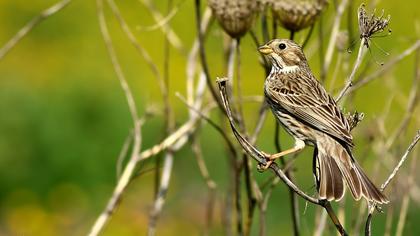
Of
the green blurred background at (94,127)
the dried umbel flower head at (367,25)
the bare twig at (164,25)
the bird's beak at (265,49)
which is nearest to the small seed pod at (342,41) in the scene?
the bird's beak at (265,49)

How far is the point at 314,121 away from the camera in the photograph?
4898mm

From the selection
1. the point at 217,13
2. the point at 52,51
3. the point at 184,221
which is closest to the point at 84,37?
the point at 52,51

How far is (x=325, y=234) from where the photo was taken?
329 inches

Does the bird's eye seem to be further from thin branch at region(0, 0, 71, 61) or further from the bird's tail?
thin branch at region(0, 0, 71, 61)

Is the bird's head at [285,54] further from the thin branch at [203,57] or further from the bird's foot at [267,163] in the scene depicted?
the bird's foot at [267,163]

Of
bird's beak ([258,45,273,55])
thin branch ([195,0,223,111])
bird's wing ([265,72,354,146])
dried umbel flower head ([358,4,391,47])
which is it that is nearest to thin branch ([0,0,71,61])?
thin branch ([195,0,223,111])

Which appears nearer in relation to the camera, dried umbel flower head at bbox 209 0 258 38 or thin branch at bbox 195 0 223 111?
dried umbel flower head at bbox 209 0 258 38

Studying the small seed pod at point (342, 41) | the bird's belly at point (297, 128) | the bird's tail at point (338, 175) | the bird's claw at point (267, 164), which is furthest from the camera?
the small seed pod at point (342, 41)

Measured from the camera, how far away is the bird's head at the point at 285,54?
17.2 ft

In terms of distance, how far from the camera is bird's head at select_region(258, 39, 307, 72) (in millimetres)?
5234

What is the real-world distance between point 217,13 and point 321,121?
836mm

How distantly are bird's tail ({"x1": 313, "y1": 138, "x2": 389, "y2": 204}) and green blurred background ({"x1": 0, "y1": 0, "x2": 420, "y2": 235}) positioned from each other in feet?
4.38

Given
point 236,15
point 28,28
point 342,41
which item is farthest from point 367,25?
point 28,28

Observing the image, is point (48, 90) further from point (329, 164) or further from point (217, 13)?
point (329, 164)
